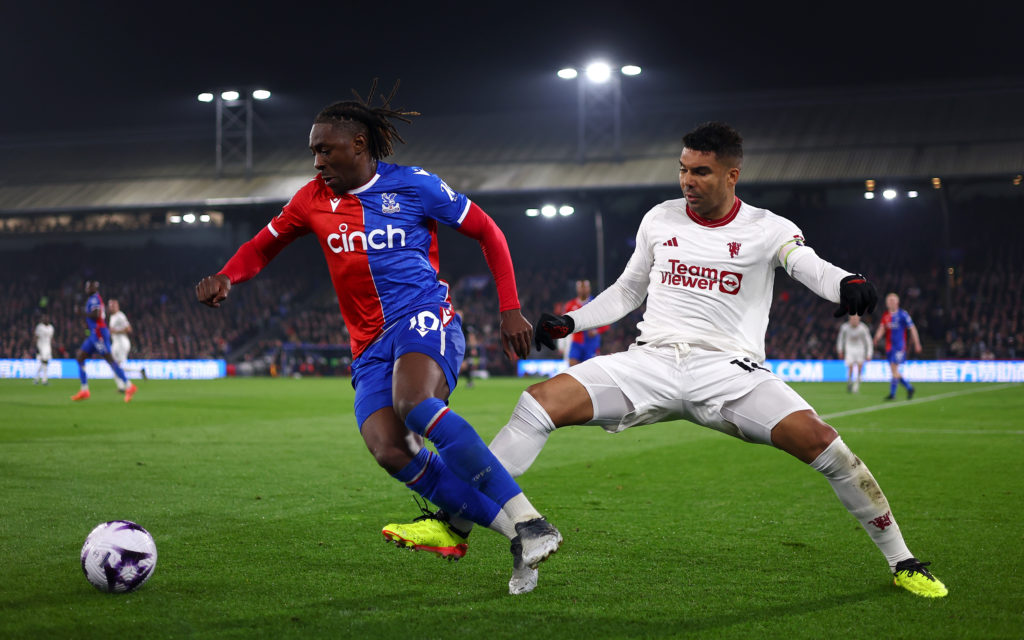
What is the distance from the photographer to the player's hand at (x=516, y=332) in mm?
4398

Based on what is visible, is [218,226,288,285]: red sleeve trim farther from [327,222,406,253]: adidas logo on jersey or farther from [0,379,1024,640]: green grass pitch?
[0,379,1024,640]: green grass pitch

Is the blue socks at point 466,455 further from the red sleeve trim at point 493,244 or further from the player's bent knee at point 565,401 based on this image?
the red sleeve trim at point 493,244

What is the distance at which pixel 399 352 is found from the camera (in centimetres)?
444

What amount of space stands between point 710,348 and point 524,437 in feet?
3.14

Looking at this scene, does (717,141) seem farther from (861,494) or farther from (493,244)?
(861,494)

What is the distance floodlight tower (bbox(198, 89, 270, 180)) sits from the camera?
32906 mm

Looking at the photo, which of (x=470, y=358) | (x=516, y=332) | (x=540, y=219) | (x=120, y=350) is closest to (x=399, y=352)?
(x=516, y=332)

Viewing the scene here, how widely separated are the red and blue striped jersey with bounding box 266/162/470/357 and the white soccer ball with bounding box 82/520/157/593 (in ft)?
4.21

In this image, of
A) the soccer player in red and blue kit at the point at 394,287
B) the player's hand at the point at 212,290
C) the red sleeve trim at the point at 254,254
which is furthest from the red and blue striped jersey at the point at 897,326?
the player's hand at the point at 212,290

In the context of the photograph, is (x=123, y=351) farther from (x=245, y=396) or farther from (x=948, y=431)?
(x=948, y=431)

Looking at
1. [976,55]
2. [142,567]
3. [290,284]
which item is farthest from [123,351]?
[976,55]

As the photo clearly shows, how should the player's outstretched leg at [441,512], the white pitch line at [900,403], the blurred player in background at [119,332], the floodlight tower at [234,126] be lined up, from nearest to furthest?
the player's outstretched leg at [441,512], the white pitch line at [900,403], the blurred player in background at [119,332], the floodlight tower at [234,126]

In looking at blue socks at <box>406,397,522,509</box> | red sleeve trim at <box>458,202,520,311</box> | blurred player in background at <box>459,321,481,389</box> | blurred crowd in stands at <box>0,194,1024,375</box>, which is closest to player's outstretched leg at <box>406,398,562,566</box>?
blue socks at <box>406,397,522,509</box>

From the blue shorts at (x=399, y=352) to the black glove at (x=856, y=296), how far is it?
5.37 ft
